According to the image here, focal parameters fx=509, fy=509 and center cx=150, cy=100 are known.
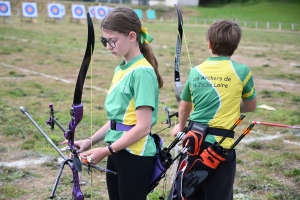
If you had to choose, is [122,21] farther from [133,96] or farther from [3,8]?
[3,8]

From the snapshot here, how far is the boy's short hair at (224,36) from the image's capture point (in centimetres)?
297

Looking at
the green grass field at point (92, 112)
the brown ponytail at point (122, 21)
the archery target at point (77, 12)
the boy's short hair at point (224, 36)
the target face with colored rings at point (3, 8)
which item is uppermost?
the brown ponytail at point (122, 21)

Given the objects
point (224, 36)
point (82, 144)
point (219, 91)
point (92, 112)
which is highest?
point (224, 36)

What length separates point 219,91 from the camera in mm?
2984

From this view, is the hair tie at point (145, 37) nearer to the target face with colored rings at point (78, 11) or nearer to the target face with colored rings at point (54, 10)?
the target face with colored rings at point (54, 10)

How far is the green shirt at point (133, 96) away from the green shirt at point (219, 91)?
43cm

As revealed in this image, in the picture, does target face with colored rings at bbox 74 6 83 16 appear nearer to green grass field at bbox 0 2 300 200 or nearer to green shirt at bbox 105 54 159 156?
green grass field at bbox 0 2 300 200

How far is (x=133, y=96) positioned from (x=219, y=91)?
620mm

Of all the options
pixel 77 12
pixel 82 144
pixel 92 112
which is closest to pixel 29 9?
pixel 77 12

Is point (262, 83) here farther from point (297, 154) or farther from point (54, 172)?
point (54, 172)

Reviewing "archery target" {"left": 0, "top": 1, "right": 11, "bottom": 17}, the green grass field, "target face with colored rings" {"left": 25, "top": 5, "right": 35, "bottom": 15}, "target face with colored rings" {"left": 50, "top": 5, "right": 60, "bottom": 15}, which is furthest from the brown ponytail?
"target face with colored rings" {"left": 50, "top": 5, "right": 60, "bottom": 15}

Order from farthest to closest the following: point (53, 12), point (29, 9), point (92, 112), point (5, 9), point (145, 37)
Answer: point (53, 12), point (29, 9), point (5, 9), point (92, 112), point (145, 37)

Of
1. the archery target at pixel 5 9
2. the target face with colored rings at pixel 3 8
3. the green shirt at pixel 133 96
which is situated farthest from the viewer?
the target face with colored rings at pixel 3 8

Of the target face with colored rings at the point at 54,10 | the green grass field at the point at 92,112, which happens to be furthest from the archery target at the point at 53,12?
the green grass field at the point at 92,112
